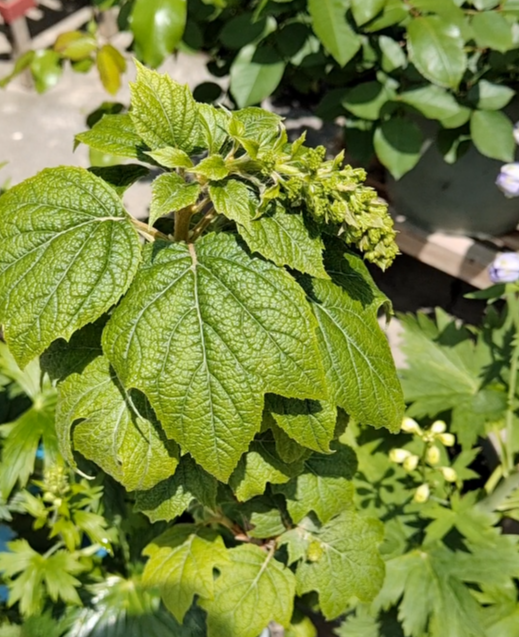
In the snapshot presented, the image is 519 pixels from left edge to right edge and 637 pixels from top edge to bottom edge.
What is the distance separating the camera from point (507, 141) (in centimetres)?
140

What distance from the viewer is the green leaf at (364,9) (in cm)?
116

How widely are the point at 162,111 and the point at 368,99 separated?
0.85 m

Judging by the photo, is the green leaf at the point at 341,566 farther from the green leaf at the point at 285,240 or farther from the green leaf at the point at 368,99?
the green leaf at the point at 368,99

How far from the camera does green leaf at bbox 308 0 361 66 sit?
3.98 ft

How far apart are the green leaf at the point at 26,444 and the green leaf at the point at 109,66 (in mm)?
758

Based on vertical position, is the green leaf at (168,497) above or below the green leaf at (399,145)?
below

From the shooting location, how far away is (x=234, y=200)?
2.38 ft

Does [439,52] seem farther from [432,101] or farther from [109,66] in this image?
[109,66]

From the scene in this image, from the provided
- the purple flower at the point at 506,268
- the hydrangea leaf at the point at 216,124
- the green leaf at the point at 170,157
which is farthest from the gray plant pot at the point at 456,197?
the green leaf at the point at 170,157

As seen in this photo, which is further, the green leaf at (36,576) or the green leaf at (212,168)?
the green leaf at (36,576)

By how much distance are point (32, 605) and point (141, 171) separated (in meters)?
0.84

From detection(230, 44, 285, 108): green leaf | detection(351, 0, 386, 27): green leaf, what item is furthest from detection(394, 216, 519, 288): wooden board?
detection(351, 0, 386, 27): green leaf

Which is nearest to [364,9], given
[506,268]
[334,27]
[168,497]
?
[334,27]

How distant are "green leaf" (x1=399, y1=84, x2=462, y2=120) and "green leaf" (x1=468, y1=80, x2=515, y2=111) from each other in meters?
0.05
